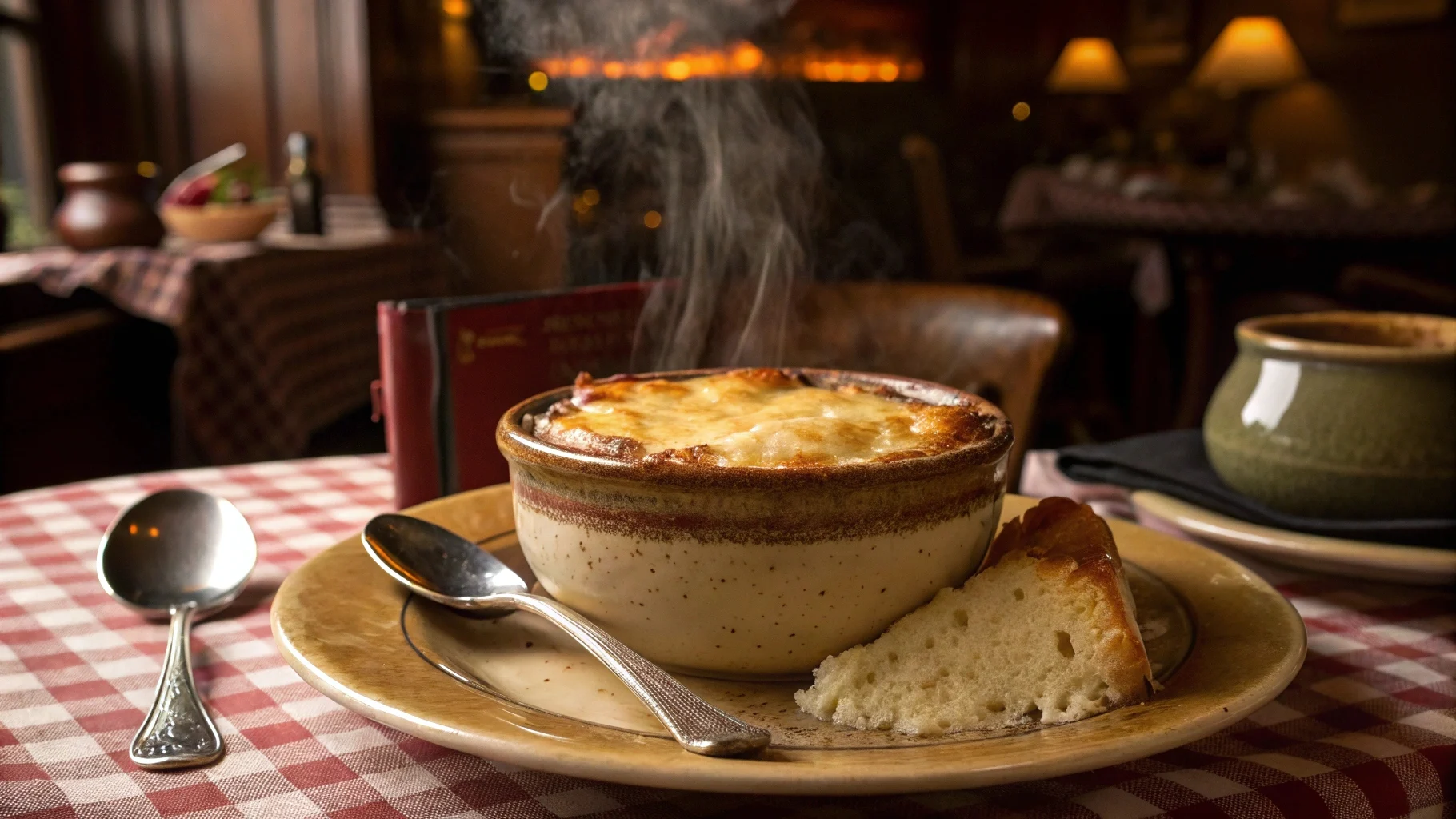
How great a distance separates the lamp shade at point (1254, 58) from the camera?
22.6ft

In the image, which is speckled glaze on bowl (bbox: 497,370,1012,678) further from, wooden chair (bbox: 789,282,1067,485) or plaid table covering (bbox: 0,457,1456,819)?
wooden chair (bbox: 789,282,1067,485)

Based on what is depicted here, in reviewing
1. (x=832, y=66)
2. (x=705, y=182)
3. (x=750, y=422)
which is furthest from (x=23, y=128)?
(x=832, y=66)

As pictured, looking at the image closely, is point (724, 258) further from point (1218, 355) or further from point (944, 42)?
point (944, 42)

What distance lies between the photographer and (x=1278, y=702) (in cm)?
64

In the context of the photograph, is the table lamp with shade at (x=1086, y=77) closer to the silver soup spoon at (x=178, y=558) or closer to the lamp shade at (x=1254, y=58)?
the lamp shade at (x=1254, y=58)

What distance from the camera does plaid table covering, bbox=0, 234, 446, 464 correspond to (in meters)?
2.81

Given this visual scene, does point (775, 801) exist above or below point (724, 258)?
below

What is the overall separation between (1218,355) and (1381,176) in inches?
198

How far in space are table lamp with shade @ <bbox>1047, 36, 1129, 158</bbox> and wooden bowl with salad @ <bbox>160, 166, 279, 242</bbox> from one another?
607cm

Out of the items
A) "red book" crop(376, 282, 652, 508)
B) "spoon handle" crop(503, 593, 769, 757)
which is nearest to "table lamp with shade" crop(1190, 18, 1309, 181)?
"red book" crop(376, 282, 652, 508)

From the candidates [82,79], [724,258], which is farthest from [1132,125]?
[724,258]

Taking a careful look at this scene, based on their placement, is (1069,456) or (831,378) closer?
(831,378)

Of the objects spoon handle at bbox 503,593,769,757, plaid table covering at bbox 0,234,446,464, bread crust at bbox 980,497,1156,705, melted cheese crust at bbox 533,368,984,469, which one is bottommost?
plaid table covering at bbox 0,234,446,464

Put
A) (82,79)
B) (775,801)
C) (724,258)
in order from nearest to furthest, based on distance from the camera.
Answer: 1. (775,801)
2. (724,258)
3. (82,79)
